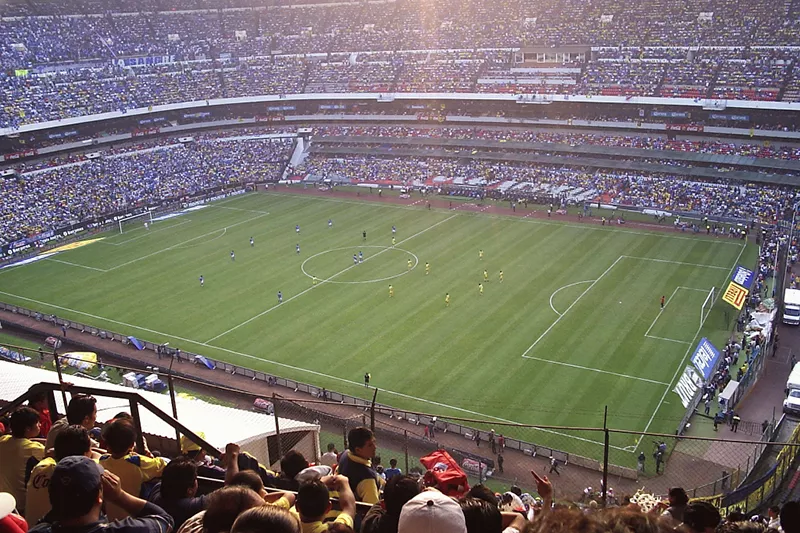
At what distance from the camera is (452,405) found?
97.6 feet

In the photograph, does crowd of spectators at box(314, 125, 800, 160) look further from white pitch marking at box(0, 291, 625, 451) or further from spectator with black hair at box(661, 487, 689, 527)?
spectator with black hair at box(661, 487, 689, 527)

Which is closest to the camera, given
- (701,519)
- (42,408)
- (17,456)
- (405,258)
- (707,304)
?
(701,519)

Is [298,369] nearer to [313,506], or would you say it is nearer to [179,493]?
[179,493]

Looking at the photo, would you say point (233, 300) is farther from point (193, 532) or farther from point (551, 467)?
point (193, 532)

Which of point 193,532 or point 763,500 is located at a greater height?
point 193,532

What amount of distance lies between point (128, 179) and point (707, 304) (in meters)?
56.9

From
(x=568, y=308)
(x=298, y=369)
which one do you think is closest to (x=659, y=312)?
(x=568, y=308)

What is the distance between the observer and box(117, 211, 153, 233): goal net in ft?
202

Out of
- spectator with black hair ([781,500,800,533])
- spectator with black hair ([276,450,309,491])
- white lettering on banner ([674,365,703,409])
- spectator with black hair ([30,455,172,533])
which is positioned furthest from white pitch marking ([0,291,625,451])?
spectator with black hair ([30,455,172,533])

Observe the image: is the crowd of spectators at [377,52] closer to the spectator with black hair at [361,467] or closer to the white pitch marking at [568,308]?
the white pitch marking at [568,308]

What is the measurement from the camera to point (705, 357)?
31375mm

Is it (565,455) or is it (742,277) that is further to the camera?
(742,277)

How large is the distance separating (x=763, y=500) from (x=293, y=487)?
37.7ft

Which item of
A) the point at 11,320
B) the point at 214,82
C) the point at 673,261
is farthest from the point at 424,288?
the point at 214,82
